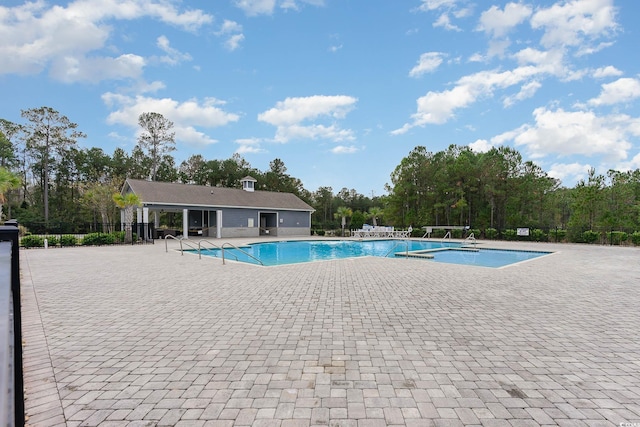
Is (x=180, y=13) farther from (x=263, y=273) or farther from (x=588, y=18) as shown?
(x=588, y=18)

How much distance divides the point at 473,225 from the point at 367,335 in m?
29.7

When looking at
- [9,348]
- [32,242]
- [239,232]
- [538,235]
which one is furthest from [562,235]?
[32,242]

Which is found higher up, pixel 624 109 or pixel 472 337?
pixel 624 109

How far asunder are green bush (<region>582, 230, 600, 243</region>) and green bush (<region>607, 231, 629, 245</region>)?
54cm

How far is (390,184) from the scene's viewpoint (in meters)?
34.3

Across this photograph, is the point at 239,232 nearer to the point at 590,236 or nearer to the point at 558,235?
the point at 558,235

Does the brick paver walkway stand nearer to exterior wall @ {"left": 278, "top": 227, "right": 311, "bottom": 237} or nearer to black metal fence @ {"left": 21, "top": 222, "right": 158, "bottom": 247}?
black metal fence @ {"left": 21, "top": 222, "right": 158, "bottom": 247}

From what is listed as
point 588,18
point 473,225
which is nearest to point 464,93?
point 588,18

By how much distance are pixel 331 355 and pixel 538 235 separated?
23304mm

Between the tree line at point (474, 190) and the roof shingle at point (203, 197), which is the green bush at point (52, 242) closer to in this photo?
the roof shingle at point (203, 197)

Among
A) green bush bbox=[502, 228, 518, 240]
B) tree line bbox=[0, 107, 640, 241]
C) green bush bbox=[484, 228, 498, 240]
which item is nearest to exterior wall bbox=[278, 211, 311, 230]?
tree line bbox=[0, 107, 640, 241]

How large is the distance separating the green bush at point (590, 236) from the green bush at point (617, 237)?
54cm

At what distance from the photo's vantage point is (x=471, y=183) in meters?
29.3

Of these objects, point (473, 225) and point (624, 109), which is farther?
point (473, 225)
